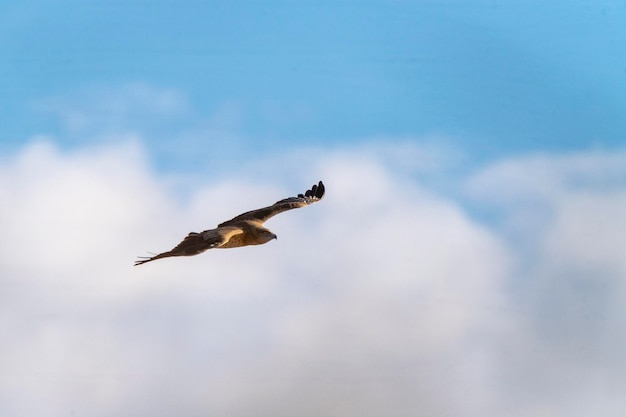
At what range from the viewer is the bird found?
141ft

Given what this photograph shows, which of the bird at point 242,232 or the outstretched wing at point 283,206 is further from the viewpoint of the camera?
the outstretched wing at point 283,206

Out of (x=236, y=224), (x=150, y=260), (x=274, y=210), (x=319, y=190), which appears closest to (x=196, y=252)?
Result: (x=150, y=260)

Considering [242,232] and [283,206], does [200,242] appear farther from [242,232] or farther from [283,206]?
[283,206]

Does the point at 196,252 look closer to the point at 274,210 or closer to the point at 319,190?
the point at 274,210

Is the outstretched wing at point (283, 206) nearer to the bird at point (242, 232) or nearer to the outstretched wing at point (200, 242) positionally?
the bird at point (242, 232)

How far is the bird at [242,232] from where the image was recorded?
42834 mm

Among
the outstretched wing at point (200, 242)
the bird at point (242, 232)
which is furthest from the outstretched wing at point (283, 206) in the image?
the outstretched wing at point (200, 242)

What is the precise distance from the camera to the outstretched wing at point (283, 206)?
167 feet

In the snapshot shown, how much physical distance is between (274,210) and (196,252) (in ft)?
35.0

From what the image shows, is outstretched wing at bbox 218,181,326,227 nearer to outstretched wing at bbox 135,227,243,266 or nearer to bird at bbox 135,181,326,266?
bird at bbox 135,181,326,266

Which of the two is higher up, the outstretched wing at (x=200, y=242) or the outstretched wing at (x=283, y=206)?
the outstretched wing at (x=283, y=206)

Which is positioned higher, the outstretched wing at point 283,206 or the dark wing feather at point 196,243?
the outstretched wing at point 283,206

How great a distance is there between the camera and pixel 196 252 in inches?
1668

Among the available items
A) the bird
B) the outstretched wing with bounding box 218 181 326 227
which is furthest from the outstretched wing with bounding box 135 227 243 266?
the outstretched wing with bounding box 218 181 326 227
